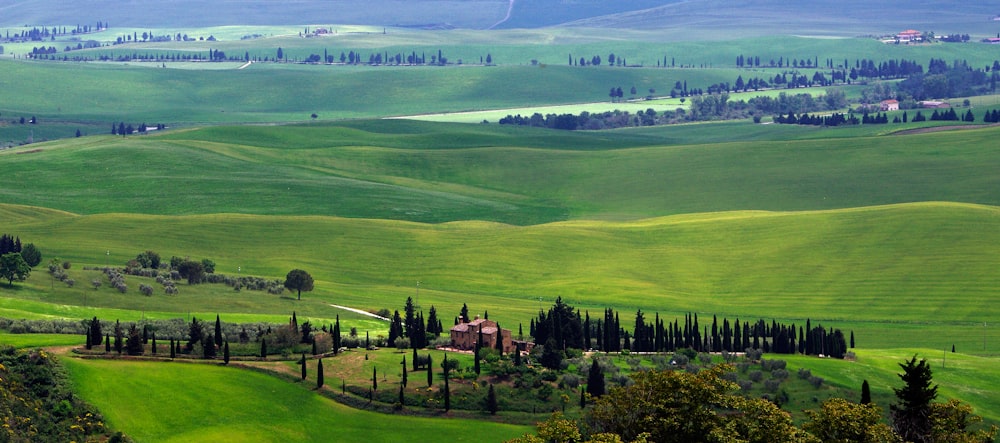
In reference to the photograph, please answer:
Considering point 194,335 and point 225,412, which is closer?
point 225,412

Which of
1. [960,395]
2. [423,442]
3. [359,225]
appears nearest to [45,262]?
[359,225]

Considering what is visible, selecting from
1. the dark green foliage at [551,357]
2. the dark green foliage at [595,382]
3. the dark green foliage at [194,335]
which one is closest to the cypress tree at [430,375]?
the dark green foliage at [551,357]

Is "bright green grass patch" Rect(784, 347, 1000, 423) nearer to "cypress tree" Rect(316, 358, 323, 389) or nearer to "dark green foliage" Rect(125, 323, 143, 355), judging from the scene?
"cypress tree" Rect(316, 358, 323, 389)

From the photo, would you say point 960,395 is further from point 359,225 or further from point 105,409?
point 359,225

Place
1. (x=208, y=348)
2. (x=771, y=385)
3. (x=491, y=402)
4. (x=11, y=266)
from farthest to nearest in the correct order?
(x=11, y=266), (x=771, y=385), (x=208, y=348), (x=491, y=402)

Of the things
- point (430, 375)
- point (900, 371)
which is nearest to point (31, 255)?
point (430, 375)

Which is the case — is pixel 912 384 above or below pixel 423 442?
above

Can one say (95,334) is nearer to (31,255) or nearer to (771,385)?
(771,385)

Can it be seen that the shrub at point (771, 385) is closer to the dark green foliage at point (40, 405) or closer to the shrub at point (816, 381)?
the shrub at point (816, 381)
